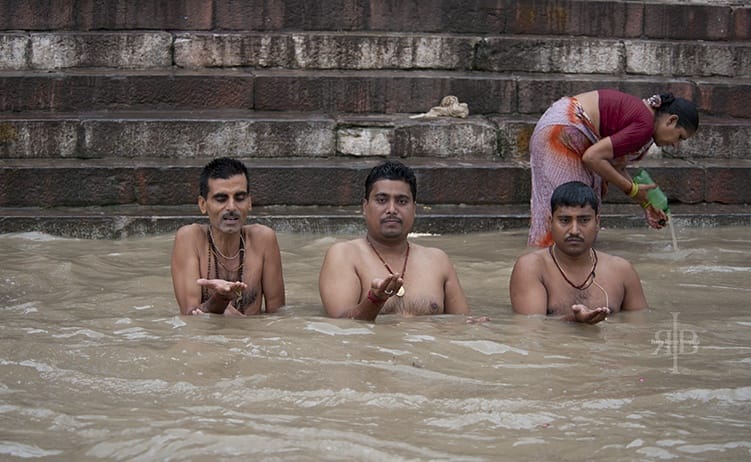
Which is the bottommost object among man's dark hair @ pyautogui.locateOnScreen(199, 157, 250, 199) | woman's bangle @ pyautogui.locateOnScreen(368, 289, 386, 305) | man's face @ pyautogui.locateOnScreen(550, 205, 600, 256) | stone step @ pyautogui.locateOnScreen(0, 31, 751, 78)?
→ woman's bangle @ pyautogui.locateOnScreen(368, 289, 386, 305)

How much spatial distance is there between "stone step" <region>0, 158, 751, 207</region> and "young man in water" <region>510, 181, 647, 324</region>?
281cm

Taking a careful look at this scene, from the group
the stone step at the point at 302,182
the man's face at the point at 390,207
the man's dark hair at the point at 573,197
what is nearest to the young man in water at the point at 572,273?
the man's dark hair at the point at 573,197

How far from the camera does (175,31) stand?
8898 mm

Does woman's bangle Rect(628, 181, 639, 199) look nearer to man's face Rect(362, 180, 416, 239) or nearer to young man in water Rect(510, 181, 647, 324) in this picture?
young man in water Rect(510, 181, 647, 324)

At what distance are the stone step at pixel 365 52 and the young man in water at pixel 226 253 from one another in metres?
3.73

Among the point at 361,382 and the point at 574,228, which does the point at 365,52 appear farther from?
the point at 361,382

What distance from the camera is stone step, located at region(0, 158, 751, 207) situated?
7.91m

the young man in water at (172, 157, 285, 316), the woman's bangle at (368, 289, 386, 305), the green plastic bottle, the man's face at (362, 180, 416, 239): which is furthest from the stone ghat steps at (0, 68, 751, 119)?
the woman's bangle at (368, 289, 386, 305)

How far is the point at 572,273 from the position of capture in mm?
5363

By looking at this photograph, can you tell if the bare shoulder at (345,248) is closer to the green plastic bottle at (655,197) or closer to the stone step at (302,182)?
the green plastic bottle at (655,197)

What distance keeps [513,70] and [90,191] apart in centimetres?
356

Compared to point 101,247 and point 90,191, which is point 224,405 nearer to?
point 101,247

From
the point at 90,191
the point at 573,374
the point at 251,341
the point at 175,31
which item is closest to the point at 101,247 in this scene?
the point at 90,191

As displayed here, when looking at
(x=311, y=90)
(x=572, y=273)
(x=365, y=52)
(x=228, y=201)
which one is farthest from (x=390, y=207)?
(x=365, y=52)
